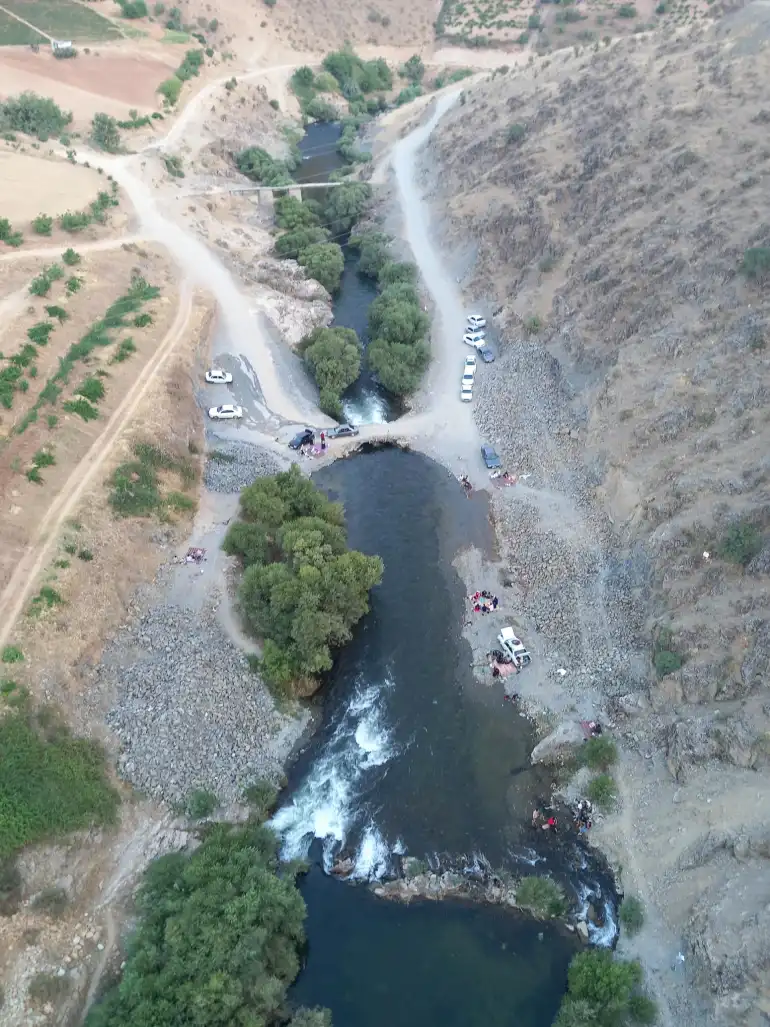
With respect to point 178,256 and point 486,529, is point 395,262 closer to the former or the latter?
point 178,256

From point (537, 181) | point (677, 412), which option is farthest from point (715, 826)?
point (537, 181)

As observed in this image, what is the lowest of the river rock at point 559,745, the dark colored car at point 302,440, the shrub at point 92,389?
the river rock at point 559,745

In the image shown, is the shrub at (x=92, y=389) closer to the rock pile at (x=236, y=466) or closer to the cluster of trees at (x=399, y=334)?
the rock pile at (x=236, y=466)

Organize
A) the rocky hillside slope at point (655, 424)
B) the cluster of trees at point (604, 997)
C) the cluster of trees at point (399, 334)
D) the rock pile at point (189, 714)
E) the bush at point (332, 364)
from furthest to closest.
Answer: the cluster of trees at point (399, 334) → the bush at point (332, 364) → the rock pile at point (189, 714) → the rocky hillside slope at point (655, 424) → the cluster of trees at point (604, 997)

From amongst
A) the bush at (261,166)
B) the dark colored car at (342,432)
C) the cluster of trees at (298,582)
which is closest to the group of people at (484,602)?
the cluster of trees at (298,582)

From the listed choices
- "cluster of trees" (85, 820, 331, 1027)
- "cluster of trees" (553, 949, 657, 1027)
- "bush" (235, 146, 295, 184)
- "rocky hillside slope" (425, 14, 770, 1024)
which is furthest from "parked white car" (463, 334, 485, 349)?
"cluster of trees" (553, 949, 657, 1027)
